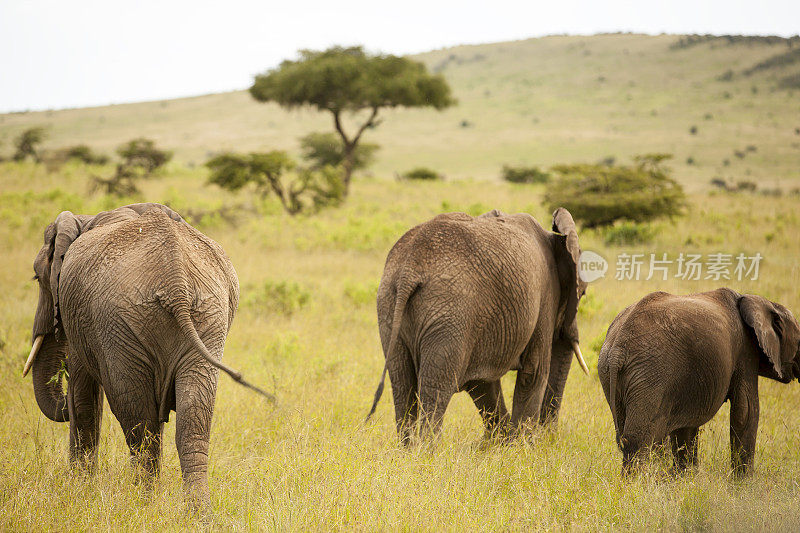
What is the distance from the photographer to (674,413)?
4773 millimetres

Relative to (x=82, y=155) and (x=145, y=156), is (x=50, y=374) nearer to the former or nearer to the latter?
(x=145, y=156)

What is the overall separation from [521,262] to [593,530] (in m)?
1.81

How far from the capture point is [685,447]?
526 cm

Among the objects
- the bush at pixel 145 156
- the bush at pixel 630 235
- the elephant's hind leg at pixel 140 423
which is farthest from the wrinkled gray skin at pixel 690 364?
the bush at pixel 145 156

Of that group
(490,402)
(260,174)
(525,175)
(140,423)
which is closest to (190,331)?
(140,423)

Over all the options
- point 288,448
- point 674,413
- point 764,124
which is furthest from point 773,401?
point 764,124

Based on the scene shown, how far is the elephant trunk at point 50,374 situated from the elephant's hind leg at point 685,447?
A: 163 inches

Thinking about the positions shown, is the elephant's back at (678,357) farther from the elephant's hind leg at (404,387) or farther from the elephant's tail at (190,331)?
the elephant's tail at (190,331)

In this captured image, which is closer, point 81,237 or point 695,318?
point 81,237

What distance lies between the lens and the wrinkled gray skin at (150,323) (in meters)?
3.53

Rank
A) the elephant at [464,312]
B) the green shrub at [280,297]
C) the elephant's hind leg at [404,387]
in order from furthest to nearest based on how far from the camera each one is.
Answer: the green shrub at [280,297] → the elephant's hind leg at [404,387] → the elephant at [464,312]

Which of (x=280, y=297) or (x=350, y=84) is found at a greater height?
(x=350, y=84)

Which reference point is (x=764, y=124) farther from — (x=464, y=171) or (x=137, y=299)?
(x=137, y=299)

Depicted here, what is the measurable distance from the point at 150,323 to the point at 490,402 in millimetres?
3008
